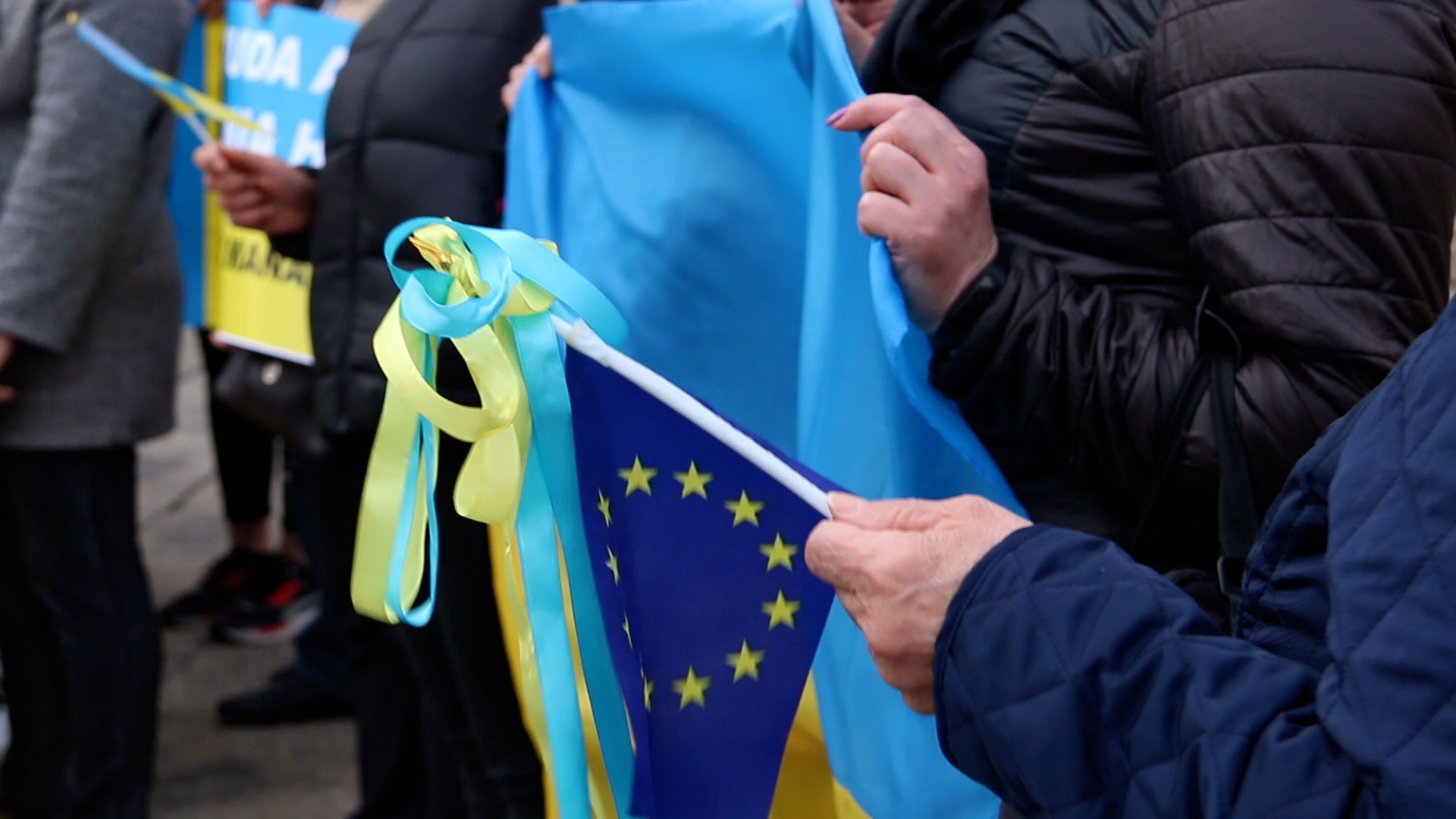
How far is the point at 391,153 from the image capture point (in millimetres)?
2174

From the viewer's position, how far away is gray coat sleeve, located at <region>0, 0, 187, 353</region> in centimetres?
237

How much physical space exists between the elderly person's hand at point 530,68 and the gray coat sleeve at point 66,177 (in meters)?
0.78

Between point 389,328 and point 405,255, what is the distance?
3.49ft

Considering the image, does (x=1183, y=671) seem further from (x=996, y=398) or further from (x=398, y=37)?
(x=398, y=37)

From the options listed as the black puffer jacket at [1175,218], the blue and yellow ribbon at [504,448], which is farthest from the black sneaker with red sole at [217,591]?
the black puffer jacket at [1175,218]

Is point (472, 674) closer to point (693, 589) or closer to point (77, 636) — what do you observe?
point (77, 636)

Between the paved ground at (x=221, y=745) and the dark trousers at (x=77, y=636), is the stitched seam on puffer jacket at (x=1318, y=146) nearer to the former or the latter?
the dark trousers at (x=77, y=636)

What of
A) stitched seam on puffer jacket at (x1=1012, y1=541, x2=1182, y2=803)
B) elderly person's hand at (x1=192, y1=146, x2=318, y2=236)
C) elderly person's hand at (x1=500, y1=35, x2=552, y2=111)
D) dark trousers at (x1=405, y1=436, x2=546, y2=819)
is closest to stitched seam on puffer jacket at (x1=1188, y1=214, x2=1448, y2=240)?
stitched seam on puffer jacket at (x1=1012, y1=541, x2=1182, y2=803)

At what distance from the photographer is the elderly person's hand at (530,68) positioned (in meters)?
2.03

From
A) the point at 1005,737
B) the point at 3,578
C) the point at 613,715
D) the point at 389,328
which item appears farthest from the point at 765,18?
the point at 3,578

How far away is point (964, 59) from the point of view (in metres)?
1.36

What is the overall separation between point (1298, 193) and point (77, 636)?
7.40 ft

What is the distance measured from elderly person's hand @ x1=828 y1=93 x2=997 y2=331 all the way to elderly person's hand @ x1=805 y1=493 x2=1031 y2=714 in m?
0.30

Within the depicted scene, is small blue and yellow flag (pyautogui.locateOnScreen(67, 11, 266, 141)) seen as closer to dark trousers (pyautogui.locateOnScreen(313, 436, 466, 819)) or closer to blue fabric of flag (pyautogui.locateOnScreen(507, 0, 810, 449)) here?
dark trousers (pyautogui.locateOnScreen(313, 436, 466, 819))
